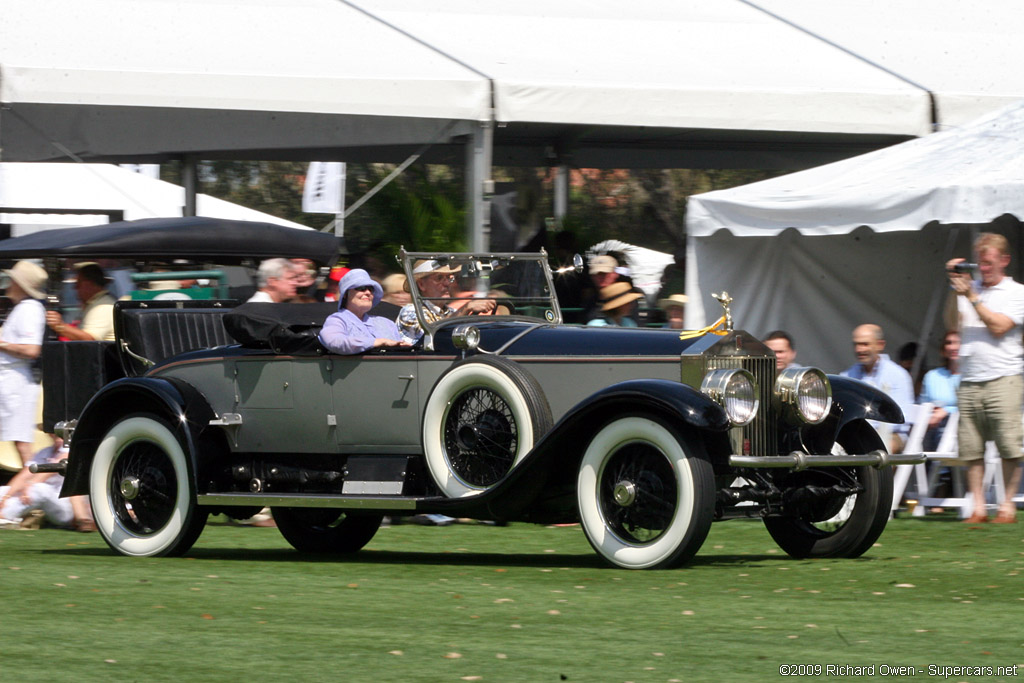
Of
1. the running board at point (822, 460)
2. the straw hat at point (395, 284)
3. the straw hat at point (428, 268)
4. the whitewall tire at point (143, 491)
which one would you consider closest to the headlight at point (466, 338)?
the straw hat at point (428, 268)

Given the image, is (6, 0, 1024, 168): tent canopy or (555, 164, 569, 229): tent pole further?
(555, 164, 569, 229): tent pole

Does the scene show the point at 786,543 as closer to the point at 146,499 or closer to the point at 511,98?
the point at 146,499

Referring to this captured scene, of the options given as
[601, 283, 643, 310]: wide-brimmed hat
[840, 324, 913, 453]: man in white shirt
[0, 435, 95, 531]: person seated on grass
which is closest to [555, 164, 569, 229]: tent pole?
[601, 283, 643, 310]: wide-brimmed hat

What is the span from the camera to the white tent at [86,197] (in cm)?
1541

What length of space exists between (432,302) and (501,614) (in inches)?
100.0

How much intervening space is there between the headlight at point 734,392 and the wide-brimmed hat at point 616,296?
9.73 ft

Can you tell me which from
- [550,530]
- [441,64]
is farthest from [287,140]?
[550,530]

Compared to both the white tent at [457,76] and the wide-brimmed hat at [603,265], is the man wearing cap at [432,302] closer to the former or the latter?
the wide-brimmed hat at [603,265]

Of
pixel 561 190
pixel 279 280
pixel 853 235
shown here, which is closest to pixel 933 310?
pixel 853 235

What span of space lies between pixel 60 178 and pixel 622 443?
10210mm

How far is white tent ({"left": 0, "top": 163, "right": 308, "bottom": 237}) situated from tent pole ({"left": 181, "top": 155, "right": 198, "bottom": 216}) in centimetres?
92

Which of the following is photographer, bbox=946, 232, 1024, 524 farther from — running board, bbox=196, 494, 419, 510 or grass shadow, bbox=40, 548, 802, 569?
running board, bbox=196, 494, 419, 510

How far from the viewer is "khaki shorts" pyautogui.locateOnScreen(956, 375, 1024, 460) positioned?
9.11m

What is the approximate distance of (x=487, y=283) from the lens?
26.6ft
